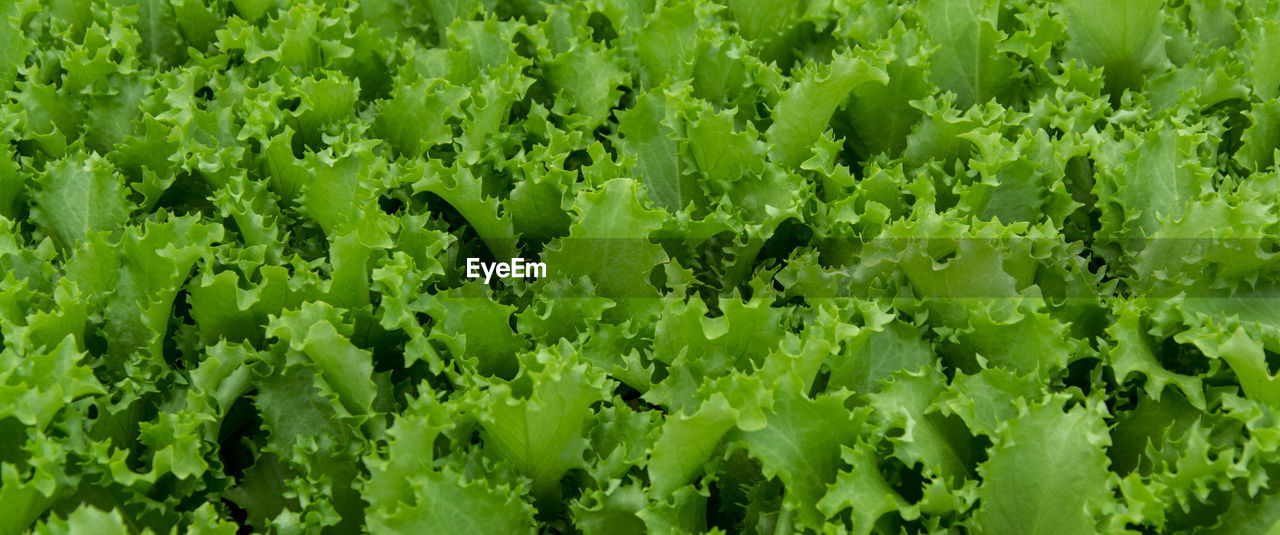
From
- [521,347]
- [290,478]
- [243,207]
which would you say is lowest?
[290,478]

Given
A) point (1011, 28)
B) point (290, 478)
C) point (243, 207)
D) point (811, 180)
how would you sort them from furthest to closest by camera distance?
1. point (1011, 28)
2. point (811, 180)
3. point (243, 207)
4. point (290, 478)

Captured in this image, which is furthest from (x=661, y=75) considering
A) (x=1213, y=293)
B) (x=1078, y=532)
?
(x=1078, y=532)

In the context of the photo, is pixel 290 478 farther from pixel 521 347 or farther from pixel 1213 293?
pixel 1213 293

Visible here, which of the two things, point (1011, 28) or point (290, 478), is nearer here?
point (290, 478)

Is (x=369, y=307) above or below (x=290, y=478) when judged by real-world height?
above

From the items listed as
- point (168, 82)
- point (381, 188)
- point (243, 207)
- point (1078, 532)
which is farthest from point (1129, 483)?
point (168, 82)

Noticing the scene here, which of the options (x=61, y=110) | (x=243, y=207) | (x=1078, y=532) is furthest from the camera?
(x=61, y=110)
